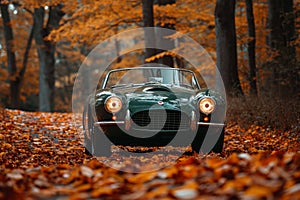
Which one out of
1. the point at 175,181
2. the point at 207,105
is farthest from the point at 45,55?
the point at 175,181

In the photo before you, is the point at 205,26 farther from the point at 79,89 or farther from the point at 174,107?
the point at 79,89

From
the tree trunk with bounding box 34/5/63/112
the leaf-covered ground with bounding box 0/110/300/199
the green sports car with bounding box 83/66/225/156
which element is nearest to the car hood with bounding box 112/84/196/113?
the green sports car with bounding box 83/66/225/156

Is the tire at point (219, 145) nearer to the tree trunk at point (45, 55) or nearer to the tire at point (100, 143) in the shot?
the tire at point (100, 143)

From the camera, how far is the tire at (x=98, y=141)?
268 inches

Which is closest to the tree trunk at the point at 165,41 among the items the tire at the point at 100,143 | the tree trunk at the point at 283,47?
the tree trunk at the point at 283,47

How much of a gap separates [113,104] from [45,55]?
55.5 ft

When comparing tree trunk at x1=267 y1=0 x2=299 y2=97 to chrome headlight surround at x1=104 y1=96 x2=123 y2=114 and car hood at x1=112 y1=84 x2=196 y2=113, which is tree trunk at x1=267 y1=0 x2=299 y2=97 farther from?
chrome headlight surround at x1=104 y1=96 x2=123 y2=114

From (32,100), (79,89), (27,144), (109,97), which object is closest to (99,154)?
(109,97)

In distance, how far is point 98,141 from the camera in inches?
271

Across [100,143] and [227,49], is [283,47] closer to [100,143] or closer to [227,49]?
[227,49]

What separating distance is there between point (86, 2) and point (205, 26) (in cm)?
474

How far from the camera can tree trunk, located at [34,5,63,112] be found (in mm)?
22641

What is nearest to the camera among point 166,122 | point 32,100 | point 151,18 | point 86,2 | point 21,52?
point 166,122

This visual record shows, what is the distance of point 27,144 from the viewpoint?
28.5ft
